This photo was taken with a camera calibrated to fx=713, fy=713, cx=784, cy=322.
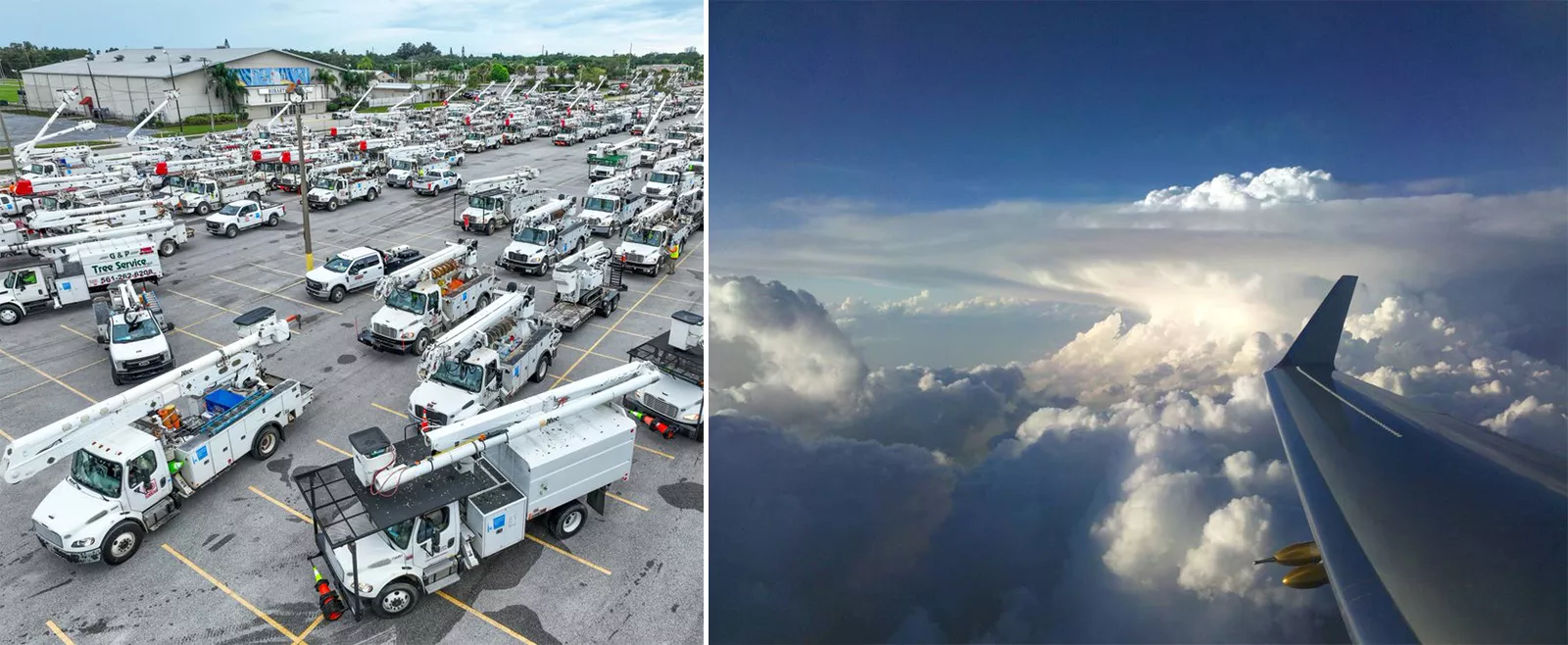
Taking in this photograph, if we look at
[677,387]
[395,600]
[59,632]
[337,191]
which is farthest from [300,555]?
[337,191]

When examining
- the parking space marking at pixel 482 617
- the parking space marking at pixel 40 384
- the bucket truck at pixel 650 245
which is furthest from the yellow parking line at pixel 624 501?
the parking space marking at pixel 40 384

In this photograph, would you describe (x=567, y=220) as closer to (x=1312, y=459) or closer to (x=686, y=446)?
(x=686, y=446)

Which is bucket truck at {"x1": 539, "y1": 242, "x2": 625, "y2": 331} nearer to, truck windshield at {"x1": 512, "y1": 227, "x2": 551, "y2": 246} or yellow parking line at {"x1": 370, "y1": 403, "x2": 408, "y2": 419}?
truck windshield at {"x1": 512, "y1": 227, "x2": 551, "y2": 246}

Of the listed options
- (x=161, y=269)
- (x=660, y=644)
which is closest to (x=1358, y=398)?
(x=660, y=644)

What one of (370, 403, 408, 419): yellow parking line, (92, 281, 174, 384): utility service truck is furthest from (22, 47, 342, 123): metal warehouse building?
(370, 403, 408, 419): yellow parking line

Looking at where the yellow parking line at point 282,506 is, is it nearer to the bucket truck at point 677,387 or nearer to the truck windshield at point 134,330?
the bucket truck at point 677,387

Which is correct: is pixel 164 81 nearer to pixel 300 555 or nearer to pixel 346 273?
pixel 346 273

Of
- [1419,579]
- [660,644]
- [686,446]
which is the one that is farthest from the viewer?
[686,446]

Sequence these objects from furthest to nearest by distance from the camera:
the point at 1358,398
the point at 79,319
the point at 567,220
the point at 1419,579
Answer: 1. the point at 567,220
2. the point at 79,319
3. the point at 1358,398
4. the point at 1419,579
